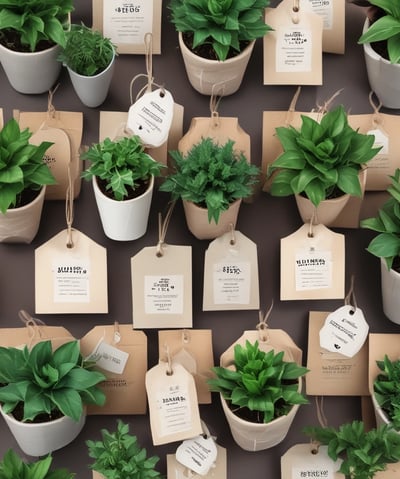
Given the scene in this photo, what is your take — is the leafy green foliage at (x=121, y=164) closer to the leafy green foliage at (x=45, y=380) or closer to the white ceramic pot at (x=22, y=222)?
the white ceramic pot at (x=22, y=222)

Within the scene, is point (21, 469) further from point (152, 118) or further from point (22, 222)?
point (152, 118)

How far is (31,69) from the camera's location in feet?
5.18

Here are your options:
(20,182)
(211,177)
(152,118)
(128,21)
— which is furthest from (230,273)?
(128,21)

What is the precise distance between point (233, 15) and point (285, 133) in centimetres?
26

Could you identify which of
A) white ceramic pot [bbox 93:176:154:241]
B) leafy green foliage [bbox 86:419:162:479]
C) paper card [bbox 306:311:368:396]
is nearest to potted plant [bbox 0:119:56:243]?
white ceramic pot [bbox 93:176:154:241]

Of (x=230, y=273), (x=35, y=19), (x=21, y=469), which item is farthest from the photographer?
(x=230, y=273)

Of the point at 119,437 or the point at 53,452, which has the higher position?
the point at 119,437

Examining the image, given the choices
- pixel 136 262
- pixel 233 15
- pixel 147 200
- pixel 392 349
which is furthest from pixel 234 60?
pixel 392 349

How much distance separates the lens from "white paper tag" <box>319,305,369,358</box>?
160 centimetres

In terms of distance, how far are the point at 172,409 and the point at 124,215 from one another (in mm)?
414

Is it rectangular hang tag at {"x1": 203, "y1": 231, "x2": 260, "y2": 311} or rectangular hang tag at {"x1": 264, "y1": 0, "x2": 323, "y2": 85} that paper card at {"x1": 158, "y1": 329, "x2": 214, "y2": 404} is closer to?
rectangular hang tag at {"x1": 203, "y1": 231, "x2": 260, "y2": 311}

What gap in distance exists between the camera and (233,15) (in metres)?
1.51

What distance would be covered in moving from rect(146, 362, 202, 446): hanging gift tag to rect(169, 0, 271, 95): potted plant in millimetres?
655

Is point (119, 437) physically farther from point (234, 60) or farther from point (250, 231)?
point (234, 60)
